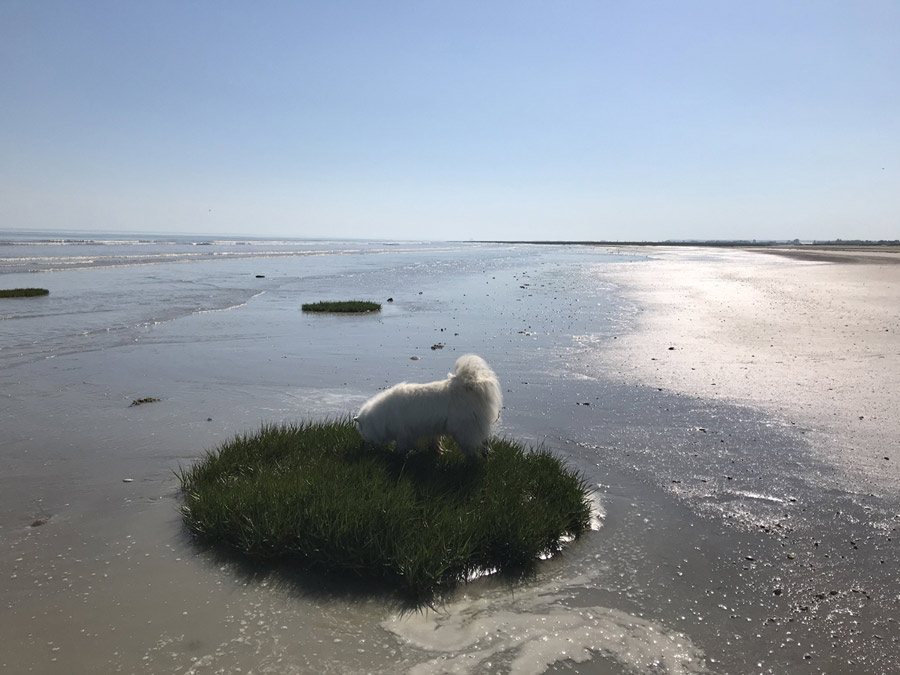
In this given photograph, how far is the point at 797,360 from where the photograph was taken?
13.0m

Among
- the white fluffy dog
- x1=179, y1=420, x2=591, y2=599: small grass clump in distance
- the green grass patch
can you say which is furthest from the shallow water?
the green grass patch

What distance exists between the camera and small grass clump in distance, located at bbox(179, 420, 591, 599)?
507 cm

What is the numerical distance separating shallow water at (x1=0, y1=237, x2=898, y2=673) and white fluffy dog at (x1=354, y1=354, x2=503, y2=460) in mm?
1657

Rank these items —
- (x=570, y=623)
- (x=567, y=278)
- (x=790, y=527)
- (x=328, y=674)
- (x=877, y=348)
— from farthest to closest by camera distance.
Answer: (x=567, y=278) < (x=877, y=348) < (x=790, y=527) < (x=570, y=623) < (x=328, y=674)

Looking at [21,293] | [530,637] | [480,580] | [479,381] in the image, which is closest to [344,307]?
[21,293]

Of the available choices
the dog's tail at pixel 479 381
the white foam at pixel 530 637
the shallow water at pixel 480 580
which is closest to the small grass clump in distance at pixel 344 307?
the shallow water at pixel 480 580

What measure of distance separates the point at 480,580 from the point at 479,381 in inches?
92.0

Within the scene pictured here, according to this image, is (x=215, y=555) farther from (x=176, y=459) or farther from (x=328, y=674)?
(x=176, y=459)

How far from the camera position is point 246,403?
10.0 metres

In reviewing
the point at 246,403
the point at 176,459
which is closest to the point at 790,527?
the point at 176,459

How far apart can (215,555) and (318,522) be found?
1.00 meters

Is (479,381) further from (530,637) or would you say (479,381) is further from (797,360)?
(797,360)

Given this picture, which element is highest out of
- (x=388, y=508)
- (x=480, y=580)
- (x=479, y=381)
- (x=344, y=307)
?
(x=479, y=381)

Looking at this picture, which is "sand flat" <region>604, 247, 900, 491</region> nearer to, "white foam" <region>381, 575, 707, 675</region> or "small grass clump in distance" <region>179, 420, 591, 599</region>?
"small grass clump in distance" <region>179, 420, 591, 599</region>
